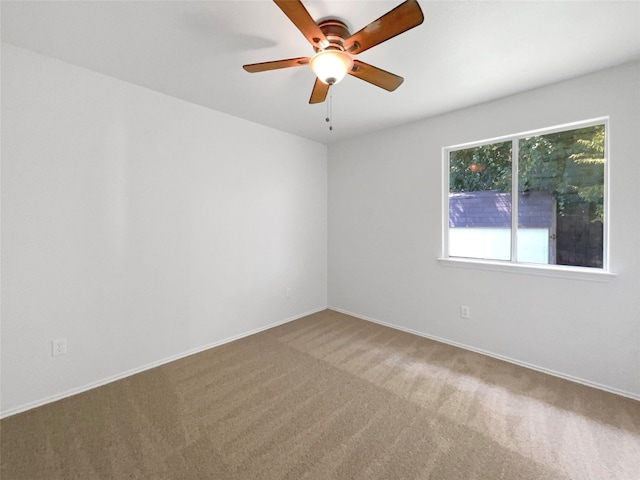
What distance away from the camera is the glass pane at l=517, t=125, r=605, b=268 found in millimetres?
2283

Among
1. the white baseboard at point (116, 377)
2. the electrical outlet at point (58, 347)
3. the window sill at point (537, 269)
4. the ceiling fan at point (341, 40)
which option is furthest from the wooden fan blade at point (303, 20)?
the white baseboard at point (116, 377)

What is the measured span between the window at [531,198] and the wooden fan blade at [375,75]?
159 cm

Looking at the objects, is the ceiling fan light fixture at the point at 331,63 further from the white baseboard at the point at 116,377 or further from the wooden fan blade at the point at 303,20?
the white baseboard at the point at 116,377

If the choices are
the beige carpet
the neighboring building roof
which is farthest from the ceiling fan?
the beige carpet

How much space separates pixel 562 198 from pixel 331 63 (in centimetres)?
236

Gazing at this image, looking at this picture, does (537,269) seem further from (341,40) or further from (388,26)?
(341,40)

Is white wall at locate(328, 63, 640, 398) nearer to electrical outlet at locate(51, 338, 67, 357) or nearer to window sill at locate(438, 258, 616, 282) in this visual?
window sill at locate(438, 258, 616, 282)

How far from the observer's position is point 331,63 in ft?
4.92

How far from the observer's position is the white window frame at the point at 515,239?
2195mm

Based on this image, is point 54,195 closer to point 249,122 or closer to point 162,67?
point 162,67

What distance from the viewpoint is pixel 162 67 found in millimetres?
2119

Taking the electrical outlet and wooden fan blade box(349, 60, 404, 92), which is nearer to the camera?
wooden fan blade box(349, 60, 404, 92)

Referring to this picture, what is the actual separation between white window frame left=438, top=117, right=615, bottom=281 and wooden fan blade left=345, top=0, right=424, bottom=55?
1.91 metres

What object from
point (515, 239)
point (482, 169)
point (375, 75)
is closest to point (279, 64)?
point (375, 75)
